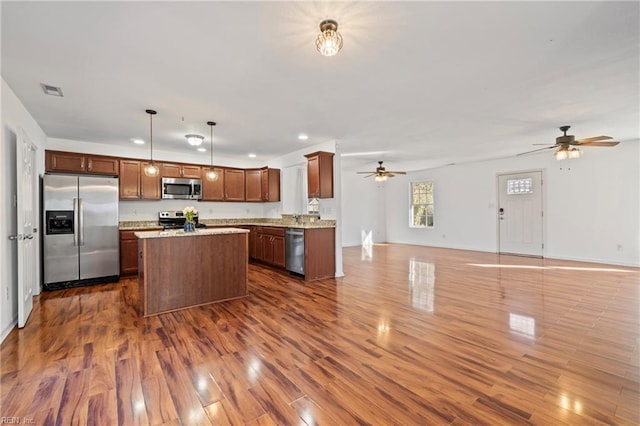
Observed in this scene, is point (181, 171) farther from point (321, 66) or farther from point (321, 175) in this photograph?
point (321, 66)

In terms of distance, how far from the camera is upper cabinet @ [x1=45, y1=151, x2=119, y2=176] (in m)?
4.92

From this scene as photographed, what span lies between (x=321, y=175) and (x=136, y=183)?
368 centimetres

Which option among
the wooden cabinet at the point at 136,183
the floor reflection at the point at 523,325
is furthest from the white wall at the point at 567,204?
the wooden cabinet at the point at 136,183

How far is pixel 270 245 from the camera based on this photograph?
20.0 ft

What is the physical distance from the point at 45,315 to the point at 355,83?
436cm

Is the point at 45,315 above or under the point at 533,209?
under

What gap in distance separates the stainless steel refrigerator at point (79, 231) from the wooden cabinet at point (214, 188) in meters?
1.80

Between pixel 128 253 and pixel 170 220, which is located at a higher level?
pixel 170 220

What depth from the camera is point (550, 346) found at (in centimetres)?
252

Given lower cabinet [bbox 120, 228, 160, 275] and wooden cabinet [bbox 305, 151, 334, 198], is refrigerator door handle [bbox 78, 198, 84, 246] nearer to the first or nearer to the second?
lower cabinet [bbox 120, 228, 160, 275]

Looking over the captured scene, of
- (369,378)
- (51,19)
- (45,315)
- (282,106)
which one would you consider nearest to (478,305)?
(369,378)

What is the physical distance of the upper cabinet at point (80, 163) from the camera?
492 centimetres

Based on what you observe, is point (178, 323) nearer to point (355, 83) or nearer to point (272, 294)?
point (272, 294)

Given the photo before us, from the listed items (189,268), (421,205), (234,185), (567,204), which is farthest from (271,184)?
(567,204)
